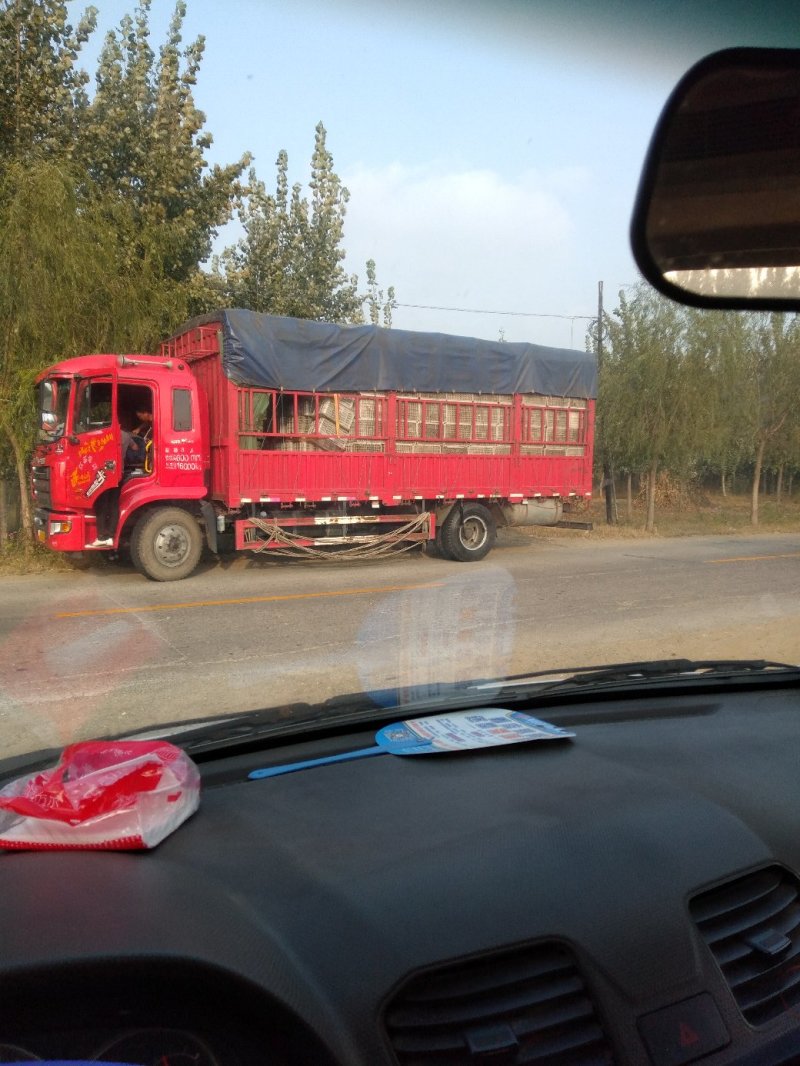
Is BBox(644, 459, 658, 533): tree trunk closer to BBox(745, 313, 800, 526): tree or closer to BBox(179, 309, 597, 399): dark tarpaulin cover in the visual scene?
BBox(745, 313, 800, 526): tree

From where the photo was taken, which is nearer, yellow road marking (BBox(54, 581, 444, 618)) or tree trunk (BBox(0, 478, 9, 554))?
yellow road marking (BBox(54, 581, 444, 618))

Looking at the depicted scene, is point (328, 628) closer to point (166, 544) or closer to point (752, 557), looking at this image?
point (166, 544)

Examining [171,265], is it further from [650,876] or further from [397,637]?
[650,876]

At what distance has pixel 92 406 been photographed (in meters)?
11.5

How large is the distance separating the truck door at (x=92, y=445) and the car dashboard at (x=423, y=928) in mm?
9571

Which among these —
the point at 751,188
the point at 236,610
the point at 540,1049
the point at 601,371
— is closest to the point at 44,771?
the point at 540,1049

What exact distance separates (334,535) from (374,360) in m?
2.55

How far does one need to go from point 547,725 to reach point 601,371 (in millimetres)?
19680

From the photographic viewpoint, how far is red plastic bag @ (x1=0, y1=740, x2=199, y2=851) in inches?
76.3

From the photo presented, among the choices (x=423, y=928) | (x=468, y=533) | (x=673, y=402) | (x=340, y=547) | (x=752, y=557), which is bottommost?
(x=752, y=557)

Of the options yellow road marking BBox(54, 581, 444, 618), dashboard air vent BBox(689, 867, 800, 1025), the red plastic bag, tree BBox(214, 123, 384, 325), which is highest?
tree BBox(214, 123, 384, 325)

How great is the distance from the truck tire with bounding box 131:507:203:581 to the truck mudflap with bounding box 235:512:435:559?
686mm

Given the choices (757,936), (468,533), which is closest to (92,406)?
(468,533)

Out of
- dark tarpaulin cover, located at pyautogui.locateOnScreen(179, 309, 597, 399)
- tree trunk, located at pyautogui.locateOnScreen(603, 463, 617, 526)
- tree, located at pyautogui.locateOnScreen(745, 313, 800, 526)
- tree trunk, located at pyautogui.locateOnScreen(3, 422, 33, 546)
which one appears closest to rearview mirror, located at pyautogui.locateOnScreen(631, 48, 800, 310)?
tree, located at pyautogui.locateOnScreen(745, 313, 800, 526)
